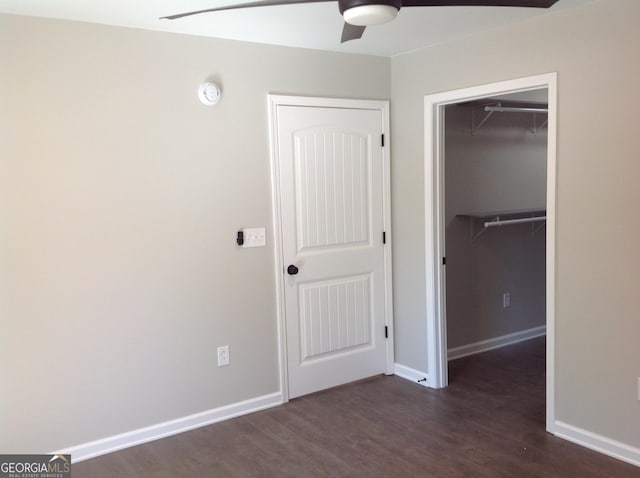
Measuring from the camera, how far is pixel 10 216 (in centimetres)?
269

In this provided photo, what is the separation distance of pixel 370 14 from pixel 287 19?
129cm

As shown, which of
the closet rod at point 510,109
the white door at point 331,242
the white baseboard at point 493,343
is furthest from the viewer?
the white baseboard at point 493,343

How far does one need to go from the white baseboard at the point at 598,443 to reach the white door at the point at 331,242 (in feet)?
4.57

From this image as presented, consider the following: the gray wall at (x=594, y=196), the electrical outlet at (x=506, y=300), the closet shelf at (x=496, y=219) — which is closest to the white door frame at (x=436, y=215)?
the gray wall at (x=594, y=196)

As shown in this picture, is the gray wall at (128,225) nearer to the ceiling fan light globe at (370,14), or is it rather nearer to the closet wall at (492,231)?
the closet wall at (492,231)

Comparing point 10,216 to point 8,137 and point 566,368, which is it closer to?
point 8,137

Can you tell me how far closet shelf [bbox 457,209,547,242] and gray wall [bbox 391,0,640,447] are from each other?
51.6 inches

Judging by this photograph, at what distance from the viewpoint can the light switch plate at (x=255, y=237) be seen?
3.41 meters

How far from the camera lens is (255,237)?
3441mm

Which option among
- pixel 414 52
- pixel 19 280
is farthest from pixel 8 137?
pixel 414 52

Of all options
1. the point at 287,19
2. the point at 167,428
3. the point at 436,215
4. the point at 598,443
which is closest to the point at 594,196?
the point at 436,215

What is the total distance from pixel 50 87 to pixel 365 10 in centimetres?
183

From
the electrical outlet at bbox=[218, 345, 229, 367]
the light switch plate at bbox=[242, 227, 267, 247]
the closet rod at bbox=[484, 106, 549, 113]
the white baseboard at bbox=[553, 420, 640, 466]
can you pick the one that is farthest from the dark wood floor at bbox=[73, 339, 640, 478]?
the closet rod at bbox=[484, 106, 549, 113]

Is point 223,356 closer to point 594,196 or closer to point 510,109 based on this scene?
point 594,196
